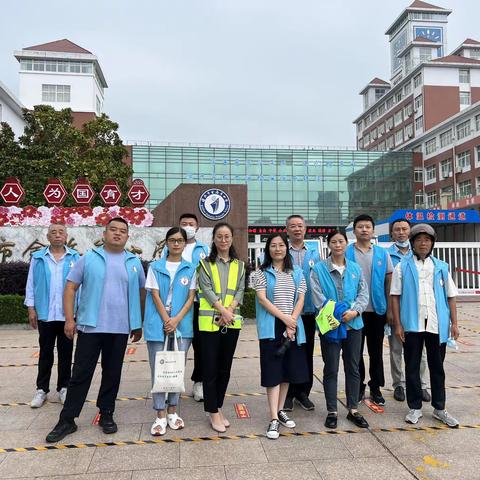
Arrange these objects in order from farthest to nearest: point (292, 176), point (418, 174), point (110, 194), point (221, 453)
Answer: point (418, 174), point (292, 176), point (110, 194), point (221, 453)

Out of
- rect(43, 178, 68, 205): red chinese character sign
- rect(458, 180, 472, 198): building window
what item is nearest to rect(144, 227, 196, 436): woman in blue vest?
rect(43, 178, 68, 205): red chinese character sign

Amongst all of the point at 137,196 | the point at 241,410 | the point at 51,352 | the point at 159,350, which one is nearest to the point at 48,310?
the point at 51,352

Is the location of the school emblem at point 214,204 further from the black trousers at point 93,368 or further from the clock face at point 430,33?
the clock face at point 430,33

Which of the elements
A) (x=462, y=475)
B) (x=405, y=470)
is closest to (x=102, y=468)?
(x=405, y=470)

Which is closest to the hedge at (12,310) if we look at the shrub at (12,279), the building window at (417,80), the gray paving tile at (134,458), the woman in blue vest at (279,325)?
the shrub at (12,279)

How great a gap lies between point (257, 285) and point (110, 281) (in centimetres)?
110

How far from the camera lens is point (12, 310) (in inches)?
305

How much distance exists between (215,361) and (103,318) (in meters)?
0.89

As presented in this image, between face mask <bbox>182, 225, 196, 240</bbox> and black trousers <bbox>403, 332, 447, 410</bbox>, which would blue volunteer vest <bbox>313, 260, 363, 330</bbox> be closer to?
black trousers <bbox>403, 332, 447, 410</bbox>

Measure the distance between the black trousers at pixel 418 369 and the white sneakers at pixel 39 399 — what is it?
10.1ft

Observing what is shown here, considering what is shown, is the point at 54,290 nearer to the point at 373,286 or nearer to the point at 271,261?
the point at 271,261

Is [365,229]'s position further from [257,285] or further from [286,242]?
[257,285]

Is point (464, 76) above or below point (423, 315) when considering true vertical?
above

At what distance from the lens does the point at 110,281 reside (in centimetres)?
327
